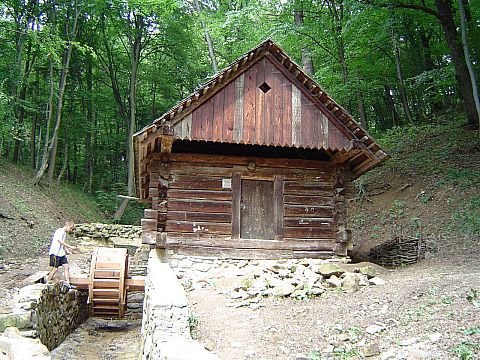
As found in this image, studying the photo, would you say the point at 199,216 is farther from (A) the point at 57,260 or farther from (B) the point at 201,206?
(A) the point at 57,260

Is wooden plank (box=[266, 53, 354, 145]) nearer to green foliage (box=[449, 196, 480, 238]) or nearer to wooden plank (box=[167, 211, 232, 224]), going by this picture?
wooden plank (box=[167, 211, 232, 224])

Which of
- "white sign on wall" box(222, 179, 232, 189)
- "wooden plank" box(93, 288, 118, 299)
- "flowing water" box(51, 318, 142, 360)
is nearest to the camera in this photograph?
"flowing water" box(51, 318, 142, 360)

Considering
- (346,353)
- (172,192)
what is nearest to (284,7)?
(172,192)

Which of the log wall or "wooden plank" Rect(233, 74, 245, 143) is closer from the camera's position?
"wooden plank" Rect(233, 74, 245, 143)

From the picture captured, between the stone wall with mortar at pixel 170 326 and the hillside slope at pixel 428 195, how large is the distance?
8101mm

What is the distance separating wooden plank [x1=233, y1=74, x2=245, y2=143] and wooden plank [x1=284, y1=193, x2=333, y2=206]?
2286 mm

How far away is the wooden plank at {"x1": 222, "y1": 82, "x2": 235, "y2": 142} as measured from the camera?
11266mm

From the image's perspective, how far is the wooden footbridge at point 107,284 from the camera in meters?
11.3

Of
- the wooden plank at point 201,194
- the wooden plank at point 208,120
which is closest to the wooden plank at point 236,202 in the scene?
the wooden plank at point 201,194

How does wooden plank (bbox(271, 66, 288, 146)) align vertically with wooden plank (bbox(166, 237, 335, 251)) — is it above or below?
above

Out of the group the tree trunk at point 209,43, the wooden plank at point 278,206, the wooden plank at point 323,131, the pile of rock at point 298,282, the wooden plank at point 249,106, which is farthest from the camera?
the tree trunk at point 209,43

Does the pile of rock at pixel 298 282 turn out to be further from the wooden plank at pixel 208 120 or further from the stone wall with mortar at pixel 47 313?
the stone wall with mortar at pixel 47 313

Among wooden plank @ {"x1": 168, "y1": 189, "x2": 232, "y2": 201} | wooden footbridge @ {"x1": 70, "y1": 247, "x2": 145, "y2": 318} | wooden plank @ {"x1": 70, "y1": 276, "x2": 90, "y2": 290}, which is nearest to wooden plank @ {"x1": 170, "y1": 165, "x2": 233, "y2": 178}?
wooden plank @ {"x1": 168, "y1": 189, "x2": 232, "y2": 201}

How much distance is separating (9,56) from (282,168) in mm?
18532
